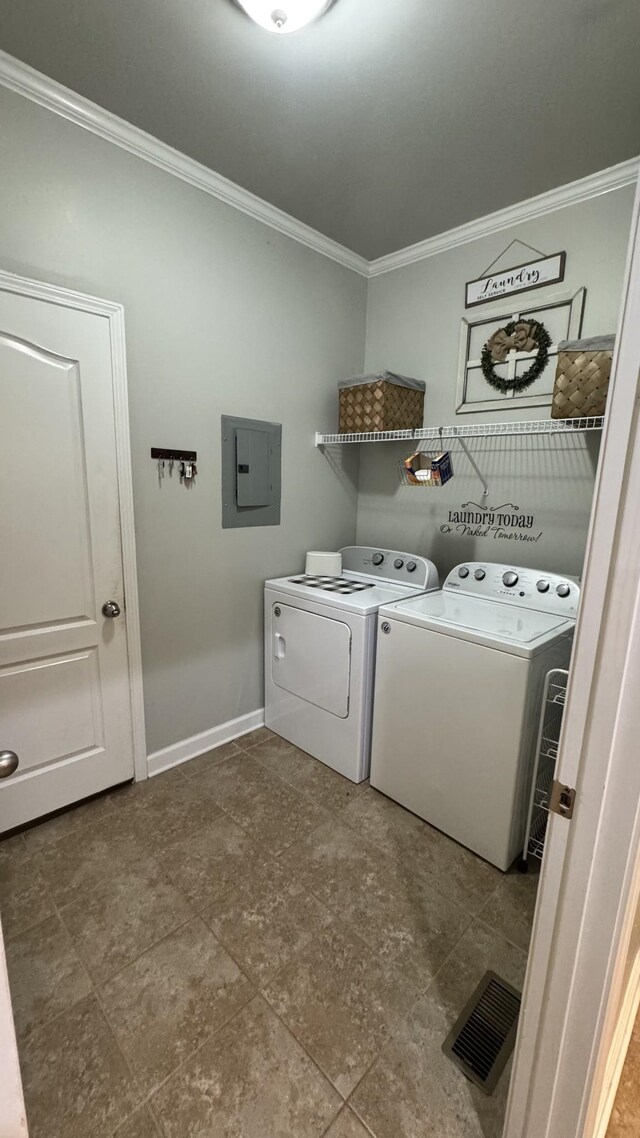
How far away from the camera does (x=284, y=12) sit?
4.34 ft

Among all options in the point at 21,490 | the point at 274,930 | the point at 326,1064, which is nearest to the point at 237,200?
the point at 21,490

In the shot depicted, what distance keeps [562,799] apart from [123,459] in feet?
6.22

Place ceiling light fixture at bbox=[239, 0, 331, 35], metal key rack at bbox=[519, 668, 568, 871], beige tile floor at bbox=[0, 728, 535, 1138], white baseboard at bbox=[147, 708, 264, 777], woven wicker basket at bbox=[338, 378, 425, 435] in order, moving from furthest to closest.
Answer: woven wicker basket at bbox=[338, 378, 425, 435]
white baseboard at bbox=[147, 708, 264, 777]
metal key rack at bbox=[519, 668, 568, 871]
ceiling light fixture at bbox=[239, 0, 331, 35]
beige tile floor at bbox=[0, 728, 535, 1138]

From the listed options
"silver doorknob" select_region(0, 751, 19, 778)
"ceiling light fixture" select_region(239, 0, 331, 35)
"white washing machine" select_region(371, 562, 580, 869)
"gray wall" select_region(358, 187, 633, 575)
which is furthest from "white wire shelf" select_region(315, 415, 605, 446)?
"silver doorknob" select_region(0, 751, 19, 778)

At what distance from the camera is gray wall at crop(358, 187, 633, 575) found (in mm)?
2016

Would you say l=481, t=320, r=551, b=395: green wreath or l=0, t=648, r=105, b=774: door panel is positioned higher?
l=481, t=320, r=551, b=395: green wreath

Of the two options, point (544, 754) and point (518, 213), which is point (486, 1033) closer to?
point (544, 754)

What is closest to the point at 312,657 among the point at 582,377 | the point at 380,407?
the point at 380,407

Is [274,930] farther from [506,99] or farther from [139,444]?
[506,99]

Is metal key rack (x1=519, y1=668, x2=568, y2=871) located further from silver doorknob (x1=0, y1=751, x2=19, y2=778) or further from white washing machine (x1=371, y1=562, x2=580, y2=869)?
silver doorknob (x1=0, y1=751, x2=19, y2=778)

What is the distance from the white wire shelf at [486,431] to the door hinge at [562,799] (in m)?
1.12

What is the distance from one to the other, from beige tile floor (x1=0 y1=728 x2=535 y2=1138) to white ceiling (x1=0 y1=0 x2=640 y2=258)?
2757mm

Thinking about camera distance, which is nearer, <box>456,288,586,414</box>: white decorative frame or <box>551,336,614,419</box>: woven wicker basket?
<box>551,336,614,419</box>: woven wicker basket

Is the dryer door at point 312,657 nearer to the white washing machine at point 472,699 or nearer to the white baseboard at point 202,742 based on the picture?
the white washing machine at point 472,699
